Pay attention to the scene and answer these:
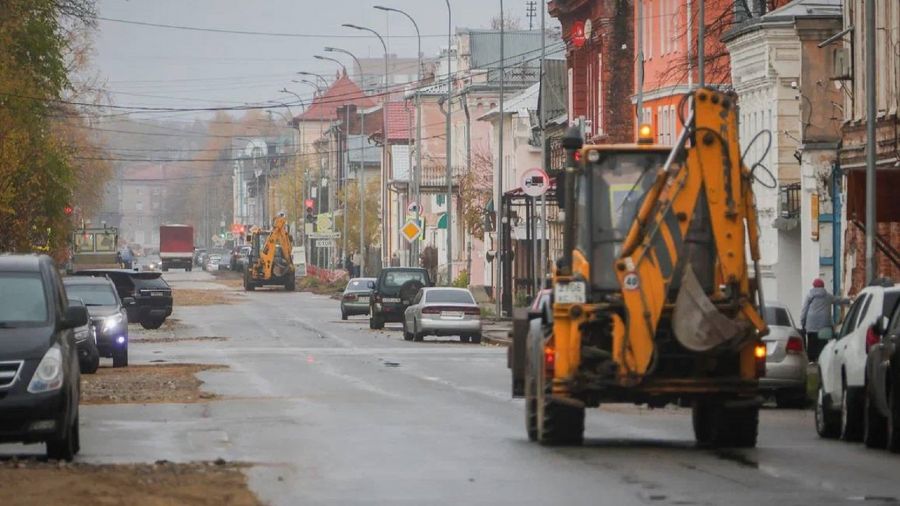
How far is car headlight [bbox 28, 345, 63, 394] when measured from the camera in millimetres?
17453

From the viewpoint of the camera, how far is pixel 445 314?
50.3m

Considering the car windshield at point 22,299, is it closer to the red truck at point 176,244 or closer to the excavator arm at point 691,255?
the excavator arm at point 691,255

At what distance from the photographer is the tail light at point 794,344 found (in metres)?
27.1

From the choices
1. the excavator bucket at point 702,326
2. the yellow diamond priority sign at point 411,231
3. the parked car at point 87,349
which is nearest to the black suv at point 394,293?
the yellow diamond priority sign at point 411,231

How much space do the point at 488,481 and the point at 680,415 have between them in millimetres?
9977

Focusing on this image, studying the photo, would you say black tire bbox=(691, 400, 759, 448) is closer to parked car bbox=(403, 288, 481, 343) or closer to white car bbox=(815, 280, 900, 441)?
white car bbox=(815, 280, 900, 441)

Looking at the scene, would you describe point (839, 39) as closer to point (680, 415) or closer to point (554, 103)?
point (680, 415)

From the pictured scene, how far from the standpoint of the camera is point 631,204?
19656 mm

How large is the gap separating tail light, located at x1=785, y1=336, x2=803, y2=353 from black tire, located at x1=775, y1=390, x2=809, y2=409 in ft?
1.98

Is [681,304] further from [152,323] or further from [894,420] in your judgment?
[152,323]

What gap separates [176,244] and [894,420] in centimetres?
13566

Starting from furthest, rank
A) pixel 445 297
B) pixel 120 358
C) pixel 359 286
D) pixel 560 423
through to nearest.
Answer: pixel 359 286 → pixel 445 297 → pixel 120 358 → pixel 560 423

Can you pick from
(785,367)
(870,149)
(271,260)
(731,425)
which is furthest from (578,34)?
(731,425)

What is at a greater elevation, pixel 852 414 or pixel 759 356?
pixel 759 356
